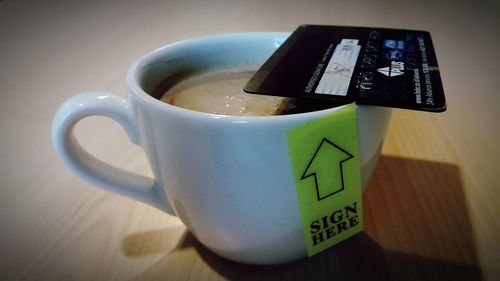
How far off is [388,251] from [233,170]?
19 centimetres

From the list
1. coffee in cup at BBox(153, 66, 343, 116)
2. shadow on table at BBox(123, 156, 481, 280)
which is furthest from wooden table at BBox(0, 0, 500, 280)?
coffee in cup at BBox(153, 66, 343, 116)

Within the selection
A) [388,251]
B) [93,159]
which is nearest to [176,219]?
[93,159]

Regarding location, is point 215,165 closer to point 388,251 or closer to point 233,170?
point 233,170

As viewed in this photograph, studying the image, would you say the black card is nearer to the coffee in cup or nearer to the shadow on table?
the coffee in cup

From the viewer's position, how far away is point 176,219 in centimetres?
40

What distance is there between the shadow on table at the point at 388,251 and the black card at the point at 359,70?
0.16 metres

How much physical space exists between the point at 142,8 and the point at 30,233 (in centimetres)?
92

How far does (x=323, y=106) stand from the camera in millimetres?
291

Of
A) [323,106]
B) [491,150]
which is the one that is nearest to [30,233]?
Answer: [323,106]

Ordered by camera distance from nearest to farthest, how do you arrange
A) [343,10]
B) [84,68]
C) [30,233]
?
[30,233], [84,68], [343,10]

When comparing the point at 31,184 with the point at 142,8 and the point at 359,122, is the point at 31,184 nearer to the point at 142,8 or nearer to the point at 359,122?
the point at 359,122

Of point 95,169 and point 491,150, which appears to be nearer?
point 95,169

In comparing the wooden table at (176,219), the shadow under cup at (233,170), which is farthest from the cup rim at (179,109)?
the wooden table at (176,219)

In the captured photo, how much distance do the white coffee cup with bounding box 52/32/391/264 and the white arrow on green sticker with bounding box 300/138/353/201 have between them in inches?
0.7
